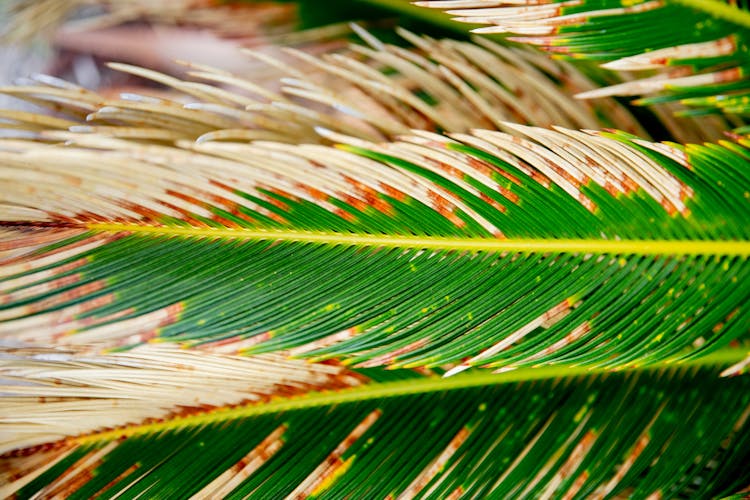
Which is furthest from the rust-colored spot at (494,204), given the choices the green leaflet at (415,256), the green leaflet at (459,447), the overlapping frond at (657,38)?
the green leaflet at (459,447)

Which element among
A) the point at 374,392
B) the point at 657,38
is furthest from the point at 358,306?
the point at 657,38

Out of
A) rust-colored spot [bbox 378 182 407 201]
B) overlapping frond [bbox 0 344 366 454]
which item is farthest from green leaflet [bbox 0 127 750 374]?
overlapping frond [bbox 0 344 366 454]

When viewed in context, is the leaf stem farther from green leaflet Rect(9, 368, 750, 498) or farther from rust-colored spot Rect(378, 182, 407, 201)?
rust-colored spot Rect(378, 182, 407, 201)

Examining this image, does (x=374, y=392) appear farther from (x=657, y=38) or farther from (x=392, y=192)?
(x=657, y=38)

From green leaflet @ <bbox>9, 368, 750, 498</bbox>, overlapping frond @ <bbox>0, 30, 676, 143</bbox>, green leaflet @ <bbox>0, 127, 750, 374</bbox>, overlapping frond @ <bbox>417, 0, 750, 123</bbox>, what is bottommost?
green leaflet @ <bbox>9, 368, 750, 498</bbox>

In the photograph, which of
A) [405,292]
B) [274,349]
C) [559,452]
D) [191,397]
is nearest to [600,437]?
[559,452]

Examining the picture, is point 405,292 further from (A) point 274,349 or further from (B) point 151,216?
(B) point 151,216

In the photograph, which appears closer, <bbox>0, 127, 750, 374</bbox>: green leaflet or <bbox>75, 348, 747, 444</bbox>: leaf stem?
<bbox>0, 127, 750, 374</bbox>: green leaflet
